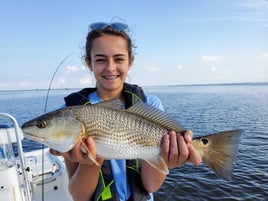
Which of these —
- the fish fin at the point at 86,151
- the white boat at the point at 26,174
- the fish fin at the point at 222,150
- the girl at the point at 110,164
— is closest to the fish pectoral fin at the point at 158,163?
the girl at the point at 110,164

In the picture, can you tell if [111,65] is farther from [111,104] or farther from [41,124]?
[41,124]

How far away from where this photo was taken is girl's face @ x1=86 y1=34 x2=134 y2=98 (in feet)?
10.2

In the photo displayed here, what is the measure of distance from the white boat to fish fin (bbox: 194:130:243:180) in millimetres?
2745

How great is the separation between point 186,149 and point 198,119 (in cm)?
2119

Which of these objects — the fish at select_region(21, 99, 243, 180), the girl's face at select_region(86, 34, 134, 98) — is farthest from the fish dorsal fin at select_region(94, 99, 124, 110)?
the girl's face at select_region(86, 34, 134, 98)

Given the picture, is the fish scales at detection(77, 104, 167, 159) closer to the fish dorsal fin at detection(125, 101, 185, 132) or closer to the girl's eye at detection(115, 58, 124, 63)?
the fish dorsal fin at detection(125, 101, 185, 132)

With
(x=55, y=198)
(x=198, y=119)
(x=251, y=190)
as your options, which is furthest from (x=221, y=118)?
(x=55, y=198)

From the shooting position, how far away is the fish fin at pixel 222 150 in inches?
104

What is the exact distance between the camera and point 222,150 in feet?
8.71

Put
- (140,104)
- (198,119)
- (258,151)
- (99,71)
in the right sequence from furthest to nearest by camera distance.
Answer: (198,119), (258,151), (99,71), (140,104)

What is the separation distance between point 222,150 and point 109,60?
1.60 meters

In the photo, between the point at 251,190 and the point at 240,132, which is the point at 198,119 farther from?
the point at 240,132

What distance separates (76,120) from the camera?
8.51 ft

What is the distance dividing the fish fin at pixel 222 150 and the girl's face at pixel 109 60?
123 centimetres
